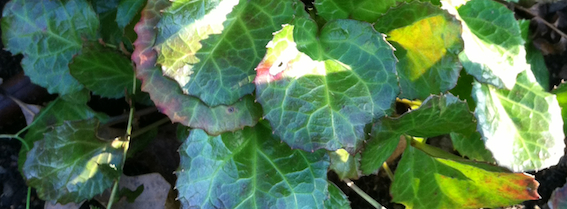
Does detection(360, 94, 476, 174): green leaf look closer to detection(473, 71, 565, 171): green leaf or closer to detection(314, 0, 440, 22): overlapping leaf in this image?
detection(473, 71, 565, 171): green leaf

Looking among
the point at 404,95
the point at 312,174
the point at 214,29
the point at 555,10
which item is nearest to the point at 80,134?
the point at 214,29

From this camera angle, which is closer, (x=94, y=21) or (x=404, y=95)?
(x=404, y=95)

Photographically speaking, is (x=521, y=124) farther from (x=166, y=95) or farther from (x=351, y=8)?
(x=166, y=95)

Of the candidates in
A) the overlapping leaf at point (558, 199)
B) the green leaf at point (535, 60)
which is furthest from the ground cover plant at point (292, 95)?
the overlapping leaf at point (558, 199)

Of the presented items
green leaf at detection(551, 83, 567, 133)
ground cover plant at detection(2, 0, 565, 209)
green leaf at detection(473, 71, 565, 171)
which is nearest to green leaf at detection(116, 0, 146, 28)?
ground cover plant at detection(2, 0, 565, 209)

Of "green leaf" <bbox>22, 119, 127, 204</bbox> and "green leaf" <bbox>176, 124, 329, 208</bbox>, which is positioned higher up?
"green leaf" <bbox>176, 124, 329, 208</bbox>

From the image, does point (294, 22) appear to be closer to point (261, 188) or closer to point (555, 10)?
point (261, 188)

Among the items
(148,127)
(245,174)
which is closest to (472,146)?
(245,174)
